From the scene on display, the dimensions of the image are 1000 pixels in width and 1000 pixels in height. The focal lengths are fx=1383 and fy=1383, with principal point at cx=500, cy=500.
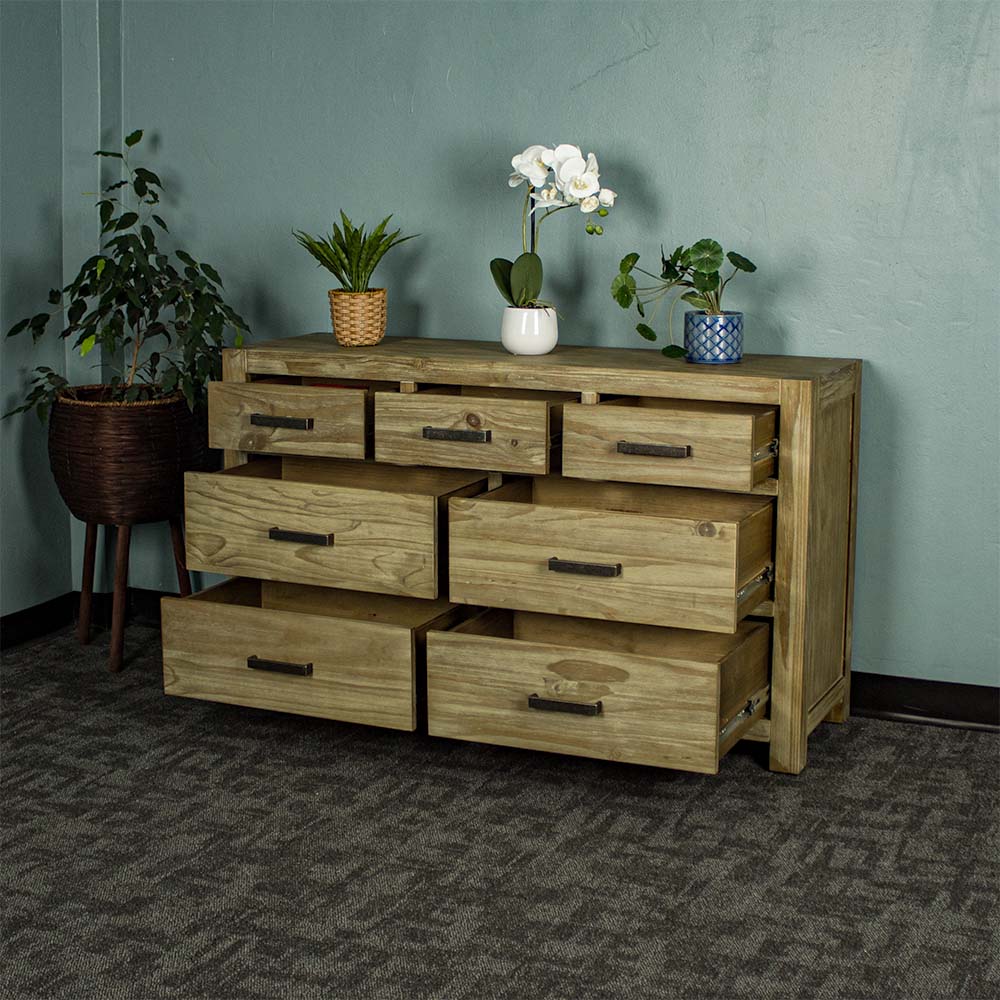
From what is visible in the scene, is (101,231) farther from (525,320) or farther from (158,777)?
(158,777)

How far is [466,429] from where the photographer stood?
8.43 ft

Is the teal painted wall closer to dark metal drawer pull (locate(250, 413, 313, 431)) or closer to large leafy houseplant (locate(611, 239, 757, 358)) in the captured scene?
large leafy houseplant (locate(611, 239, 757, 358))

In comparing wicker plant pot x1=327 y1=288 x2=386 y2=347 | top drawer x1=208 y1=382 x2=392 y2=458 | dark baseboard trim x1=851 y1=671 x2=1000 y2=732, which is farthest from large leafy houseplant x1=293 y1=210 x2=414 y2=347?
dark baseboard trim x1=851 y1=671 x2=1000 y2=732

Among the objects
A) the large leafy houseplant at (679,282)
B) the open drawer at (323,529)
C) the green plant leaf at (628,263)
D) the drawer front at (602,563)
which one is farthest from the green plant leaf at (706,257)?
the open drawer at (323,529)

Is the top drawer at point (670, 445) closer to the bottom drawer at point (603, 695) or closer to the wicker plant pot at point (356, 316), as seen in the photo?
the bottom drawer at point (603, 695)

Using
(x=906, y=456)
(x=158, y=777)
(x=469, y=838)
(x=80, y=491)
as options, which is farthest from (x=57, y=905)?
(x=906, y=456)

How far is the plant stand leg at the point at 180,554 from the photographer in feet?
10.7

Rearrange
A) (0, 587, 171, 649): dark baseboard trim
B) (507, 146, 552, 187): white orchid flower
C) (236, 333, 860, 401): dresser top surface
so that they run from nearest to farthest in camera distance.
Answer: (236, 333, 860, 401): dresser top surface, (507, 146, 552, 187): white orchid flower, (0, 587, 171, 649): dark baseboard trim

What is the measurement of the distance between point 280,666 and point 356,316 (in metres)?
0.73

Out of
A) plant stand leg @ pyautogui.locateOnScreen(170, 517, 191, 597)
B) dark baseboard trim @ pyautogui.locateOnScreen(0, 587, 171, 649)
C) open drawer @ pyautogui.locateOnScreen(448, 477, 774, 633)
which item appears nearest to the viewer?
open drawer @ pyautogui.locateOnScreen(448, 477, 774, 633)

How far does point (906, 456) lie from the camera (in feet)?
9.05

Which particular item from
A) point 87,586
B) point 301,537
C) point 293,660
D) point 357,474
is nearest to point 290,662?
point 293,660

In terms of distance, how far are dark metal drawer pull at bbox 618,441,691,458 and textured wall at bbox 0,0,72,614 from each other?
5.28 ft

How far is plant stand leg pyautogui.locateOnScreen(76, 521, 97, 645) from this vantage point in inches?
129
